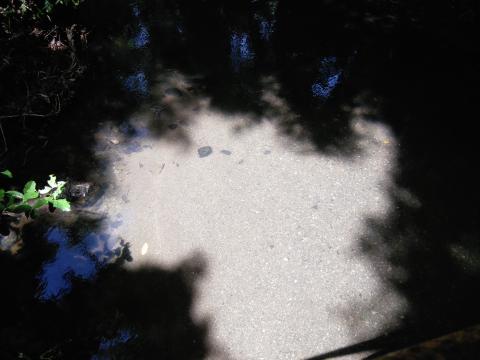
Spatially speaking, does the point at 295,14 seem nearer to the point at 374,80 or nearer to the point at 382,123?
the point at 374,80

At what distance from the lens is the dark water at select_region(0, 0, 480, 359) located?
2473 millimetres

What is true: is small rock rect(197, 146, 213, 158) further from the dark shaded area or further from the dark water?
the dark shaded area

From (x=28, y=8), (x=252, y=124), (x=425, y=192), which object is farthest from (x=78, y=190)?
(x=425, y=192)

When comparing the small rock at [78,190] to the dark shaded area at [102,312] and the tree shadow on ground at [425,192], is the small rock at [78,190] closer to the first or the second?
the dark shaded area at [102,312]

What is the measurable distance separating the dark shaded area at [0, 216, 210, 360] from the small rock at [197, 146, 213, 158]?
1240mm

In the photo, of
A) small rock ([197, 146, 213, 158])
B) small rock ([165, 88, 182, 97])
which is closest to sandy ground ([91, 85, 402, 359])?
small rock ([197, 146, 213, 158])

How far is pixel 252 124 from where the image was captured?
386 centimetres

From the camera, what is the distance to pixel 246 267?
109 inches

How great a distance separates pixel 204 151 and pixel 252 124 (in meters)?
0.69

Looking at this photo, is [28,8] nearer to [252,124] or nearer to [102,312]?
[252,124]

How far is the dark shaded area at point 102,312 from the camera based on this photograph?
7.70 feet

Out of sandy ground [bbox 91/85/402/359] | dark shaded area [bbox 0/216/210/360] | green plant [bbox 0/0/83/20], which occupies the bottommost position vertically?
dark shaded area [bbox 0/216/210/360]

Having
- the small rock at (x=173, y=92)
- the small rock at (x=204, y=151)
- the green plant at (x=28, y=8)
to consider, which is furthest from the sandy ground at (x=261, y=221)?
the green plant at (x=28, y=8)

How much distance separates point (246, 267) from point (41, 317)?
161 cm
